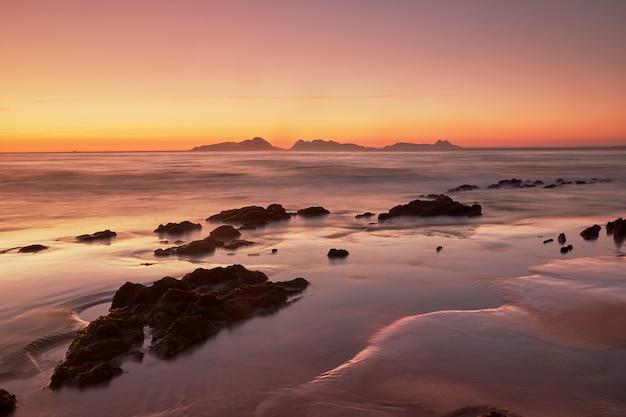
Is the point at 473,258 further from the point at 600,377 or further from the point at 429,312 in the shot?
the point at 600,377

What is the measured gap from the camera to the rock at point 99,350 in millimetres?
7086

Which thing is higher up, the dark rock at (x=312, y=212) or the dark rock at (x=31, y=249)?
the dark rock at (x=312, y=212)

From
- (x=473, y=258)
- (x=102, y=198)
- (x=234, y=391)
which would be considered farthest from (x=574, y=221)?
(x=102, y=198)

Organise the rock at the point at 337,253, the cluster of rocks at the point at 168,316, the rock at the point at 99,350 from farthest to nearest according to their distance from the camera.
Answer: the rock at the point at 337,253 → the cluster of rocks at the point at 168,316 → the rock at the point at 99,350

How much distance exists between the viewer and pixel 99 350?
25.4ft

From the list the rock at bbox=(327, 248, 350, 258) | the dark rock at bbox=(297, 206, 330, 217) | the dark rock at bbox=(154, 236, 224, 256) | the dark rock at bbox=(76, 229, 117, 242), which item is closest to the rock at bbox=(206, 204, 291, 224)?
the dark rock at bbox=(297, 206, 330, 217)

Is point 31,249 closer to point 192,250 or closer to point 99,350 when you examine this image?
point 192,250

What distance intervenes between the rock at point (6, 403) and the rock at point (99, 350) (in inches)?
22.6

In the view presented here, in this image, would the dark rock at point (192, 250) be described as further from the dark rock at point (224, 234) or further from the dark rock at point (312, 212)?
the dark rock at point (312, 212)

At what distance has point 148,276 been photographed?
12.9 meters

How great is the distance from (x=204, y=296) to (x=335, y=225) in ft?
42.5

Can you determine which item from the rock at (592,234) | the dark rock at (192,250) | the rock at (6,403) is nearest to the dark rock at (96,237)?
the dark rock at (192,250)

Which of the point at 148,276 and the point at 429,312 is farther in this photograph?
the point at 148,276

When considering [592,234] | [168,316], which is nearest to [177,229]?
[168,316]
